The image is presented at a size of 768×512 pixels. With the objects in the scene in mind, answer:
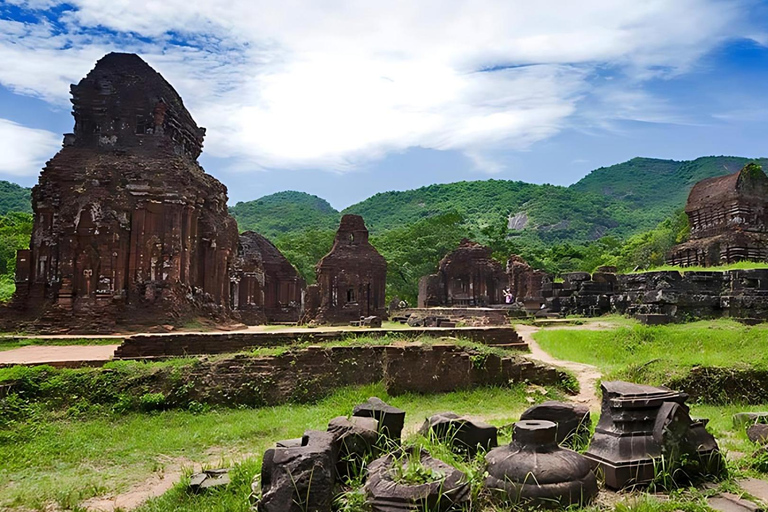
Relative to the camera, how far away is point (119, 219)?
57.2ft

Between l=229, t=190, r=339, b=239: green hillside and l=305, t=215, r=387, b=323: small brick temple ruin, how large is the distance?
45.9m

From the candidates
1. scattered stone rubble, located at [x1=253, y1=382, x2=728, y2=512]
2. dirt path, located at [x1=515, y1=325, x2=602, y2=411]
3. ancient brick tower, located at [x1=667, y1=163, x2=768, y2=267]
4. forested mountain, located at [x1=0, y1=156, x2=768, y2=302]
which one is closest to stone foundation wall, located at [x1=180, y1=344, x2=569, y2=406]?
dirt path, located at [x1=515, y1=325, x2=602, y2=411]

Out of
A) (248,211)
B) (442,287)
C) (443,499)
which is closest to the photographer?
(443,499)

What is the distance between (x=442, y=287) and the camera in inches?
1209

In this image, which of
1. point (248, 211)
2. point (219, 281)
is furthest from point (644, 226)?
point (219, 281)

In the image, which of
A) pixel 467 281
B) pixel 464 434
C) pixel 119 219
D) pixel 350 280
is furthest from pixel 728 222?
pixel 119 219

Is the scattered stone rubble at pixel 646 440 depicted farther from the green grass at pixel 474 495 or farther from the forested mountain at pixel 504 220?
the forested mountain at pixel 504 220

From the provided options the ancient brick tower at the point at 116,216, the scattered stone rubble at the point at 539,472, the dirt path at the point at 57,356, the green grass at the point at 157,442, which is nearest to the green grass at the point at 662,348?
the green grass at the point at 157,442

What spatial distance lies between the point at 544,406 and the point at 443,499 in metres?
2.27

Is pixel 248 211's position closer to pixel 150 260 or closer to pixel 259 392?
pixel 150 260

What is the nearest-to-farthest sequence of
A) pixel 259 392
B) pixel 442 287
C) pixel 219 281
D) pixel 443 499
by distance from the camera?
1. pixel 443 499
2. pixel 259 392
3. pixel 219 281
4. pixel 442 287

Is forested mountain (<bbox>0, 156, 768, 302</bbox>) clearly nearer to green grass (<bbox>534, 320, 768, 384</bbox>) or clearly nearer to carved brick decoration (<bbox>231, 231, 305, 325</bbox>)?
carved brick decoration (<bbox>231, 231, 305, 325</bbox>)

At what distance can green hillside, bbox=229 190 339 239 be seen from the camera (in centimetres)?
7762

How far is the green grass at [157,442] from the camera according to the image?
16.4ft
